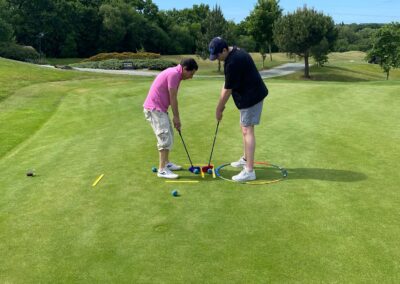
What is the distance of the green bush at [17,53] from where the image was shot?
55322 millimetres

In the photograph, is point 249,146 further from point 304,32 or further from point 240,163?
point 304,32

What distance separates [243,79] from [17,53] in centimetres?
5658

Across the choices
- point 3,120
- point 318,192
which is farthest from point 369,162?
point 3,120

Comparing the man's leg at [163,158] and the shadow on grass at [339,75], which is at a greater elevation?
the man's leg at [163,158]

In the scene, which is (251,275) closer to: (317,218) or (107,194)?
(317,218)

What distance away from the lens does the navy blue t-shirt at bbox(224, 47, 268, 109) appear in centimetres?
674

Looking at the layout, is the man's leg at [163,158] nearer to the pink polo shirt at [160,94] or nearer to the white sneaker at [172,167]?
the white sneaker at [172,167]

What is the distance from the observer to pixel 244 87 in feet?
22.9

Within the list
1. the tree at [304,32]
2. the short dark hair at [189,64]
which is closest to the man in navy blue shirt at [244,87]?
the short dark hair at [189,64]

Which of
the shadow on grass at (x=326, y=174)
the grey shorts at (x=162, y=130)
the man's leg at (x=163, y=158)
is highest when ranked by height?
the grey shorts at (x=162, y=130)

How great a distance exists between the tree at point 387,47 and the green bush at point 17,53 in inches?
1674

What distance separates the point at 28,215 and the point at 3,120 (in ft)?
28.1

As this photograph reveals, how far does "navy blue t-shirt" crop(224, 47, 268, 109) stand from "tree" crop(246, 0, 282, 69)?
50628 millimetres

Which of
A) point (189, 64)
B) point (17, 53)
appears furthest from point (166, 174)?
point (17, 53)
